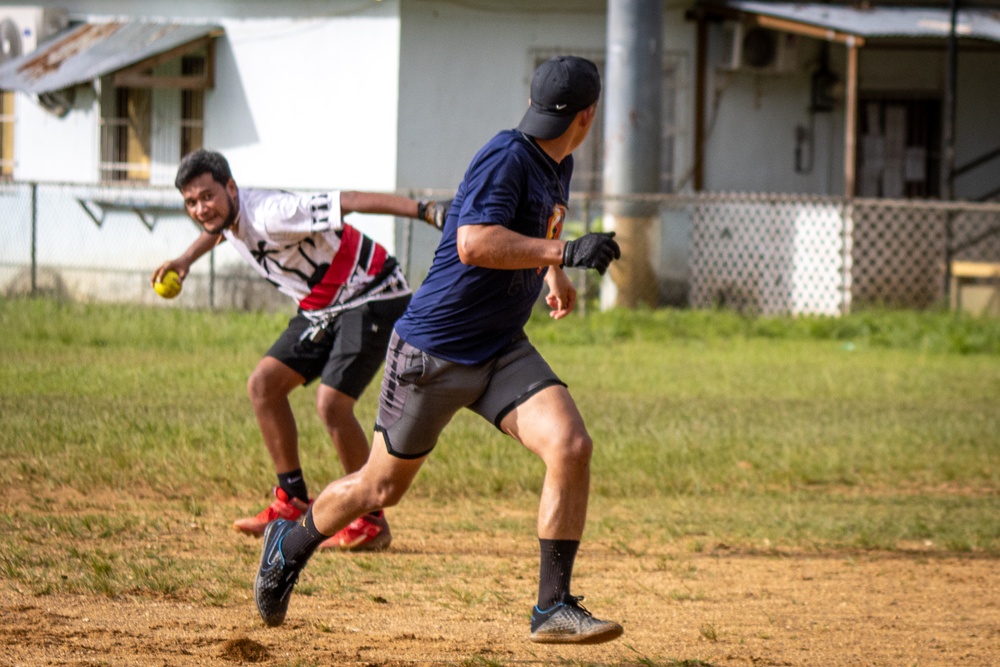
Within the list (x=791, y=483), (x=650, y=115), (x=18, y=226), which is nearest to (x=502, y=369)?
(x=791, y=483)

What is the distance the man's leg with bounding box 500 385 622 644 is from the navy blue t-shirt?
331mm

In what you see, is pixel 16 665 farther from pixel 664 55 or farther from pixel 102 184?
pixel 664 55

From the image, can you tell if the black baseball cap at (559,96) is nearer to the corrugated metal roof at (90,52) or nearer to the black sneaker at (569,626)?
the black sneaker at (569,626)

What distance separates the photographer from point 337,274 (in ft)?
21.2

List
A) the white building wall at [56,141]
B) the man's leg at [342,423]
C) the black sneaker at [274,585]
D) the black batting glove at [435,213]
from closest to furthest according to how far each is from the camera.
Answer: the black sneaker at [274,585] → the black batting glove at [435,213] → the man's leg at [342,423] → the white building wall at [56,141]

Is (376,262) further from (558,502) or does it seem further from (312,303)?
(558,502)

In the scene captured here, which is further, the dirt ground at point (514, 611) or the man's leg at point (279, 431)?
the man's leg at point (279, 431)

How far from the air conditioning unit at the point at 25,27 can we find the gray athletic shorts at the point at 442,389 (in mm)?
15699

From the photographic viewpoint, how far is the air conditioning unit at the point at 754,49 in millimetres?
17641

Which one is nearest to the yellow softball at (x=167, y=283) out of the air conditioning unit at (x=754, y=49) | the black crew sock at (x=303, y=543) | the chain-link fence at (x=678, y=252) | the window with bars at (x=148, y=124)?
the black crew sock at (x=303, y=543)

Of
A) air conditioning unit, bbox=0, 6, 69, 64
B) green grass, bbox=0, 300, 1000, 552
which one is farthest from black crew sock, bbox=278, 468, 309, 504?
air conditioning unit, bbox=0, 6, 69, 64

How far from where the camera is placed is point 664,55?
17.9 meters

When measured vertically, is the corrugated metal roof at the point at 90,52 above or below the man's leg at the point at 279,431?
above

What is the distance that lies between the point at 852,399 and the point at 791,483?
298 centimetres
